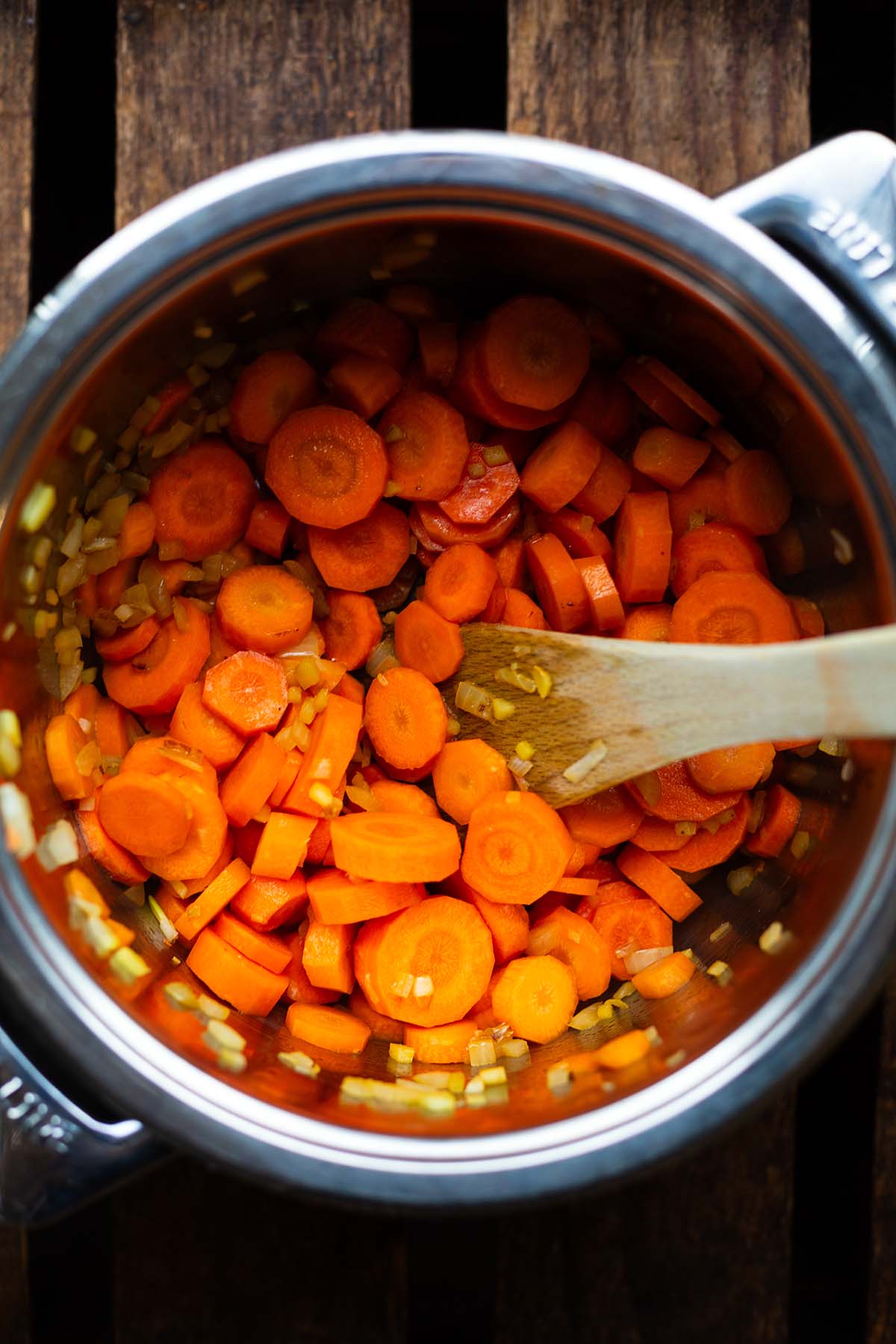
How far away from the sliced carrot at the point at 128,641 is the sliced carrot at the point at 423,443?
1.19 ft

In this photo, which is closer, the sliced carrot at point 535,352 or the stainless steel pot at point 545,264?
the stainless steel pot at point 545,264

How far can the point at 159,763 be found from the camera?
4.36 feet

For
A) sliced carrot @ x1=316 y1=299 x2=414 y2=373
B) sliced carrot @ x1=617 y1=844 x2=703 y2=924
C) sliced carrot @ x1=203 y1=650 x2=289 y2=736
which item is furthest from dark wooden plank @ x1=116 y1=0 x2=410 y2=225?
sliced carrot @ x1=617 y1=844 x2=703 y2=924

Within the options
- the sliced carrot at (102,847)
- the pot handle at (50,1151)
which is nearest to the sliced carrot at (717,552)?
the sliced carrot at (102,847)

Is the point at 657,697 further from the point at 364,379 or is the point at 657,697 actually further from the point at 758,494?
the point at 364,379

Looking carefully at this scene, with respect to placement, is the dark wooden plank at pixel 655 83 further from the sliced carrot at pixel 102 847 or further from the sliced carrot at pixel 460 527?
the sliced carrot at pixel 102 847

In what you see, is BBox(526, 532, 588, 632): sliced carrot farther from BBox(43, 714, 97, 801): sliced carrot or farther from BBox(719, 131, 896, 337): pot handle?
BBox(43, 714, 97, 801): sliced carrot

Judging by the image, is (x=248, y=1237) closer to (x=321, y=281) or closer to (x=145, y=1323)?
(x=145, y=1323)

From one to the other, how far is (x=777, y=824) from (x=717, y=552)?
0.36m

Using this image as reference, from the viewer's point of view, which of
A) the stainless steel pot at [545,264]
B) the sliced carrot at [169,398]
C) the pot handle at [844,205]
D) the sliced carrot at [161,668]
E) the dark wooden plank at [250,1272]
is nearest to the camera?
the stainless steel pot at [545,264]

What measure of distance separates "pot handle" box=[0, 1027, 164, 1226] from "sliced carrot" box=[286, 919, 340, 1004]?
0.33 m

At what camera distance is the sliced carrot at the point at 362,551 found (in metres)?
1.40

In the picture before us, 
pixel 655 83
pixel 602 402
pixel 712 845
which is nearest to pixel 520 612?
pixel 602 402

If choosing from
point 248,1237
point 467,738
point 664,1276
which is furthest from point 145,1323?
point 467,738
